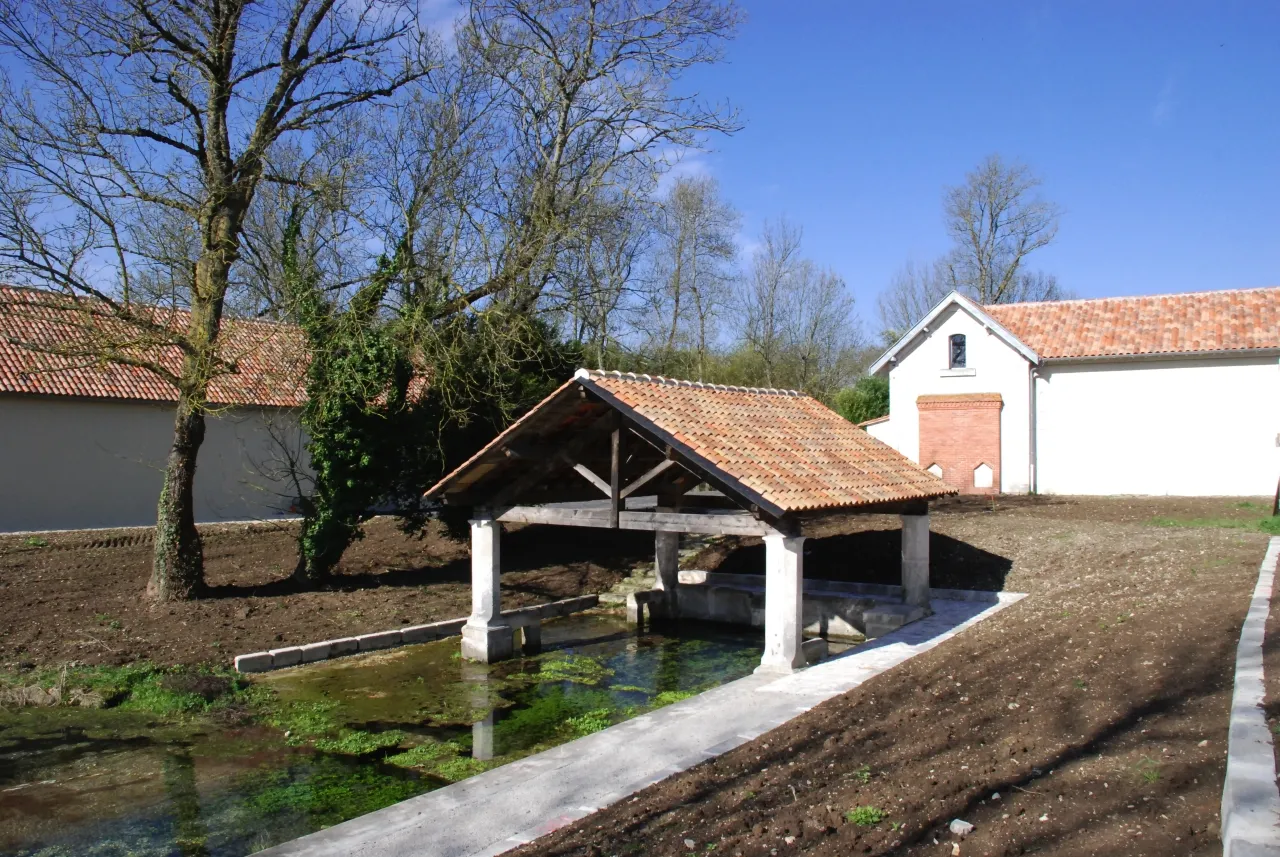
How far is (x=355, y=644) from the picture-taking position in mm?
12930

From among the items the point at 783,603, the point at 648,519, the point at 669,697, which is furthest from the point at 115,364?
the point at 783,603

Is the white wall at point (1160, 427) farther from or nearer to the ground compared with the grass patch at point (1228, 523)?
farther from the ground

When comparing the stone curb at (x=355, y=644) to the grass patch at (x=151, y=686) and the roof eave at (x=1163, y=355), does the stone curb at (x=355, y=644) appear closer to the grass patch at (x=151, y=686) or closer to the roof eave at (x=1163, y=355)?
the grass patch at (x=151, y=686)

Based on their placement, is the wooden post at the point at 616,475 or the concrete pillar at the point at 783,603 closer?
the concrete pillar at the point at 783,603

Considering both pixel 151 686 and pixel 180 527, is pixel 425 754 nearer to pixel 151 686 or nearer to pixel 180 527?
pixel 151 686

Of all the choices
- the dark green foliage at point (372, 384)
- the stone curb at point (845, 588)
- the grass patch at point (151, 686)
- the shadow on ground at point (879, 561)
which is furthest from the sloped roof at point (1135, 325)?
the grass patch at point (151, 686)

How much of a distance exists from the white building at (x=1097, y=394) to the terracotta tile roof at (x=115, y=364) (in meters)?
17.5

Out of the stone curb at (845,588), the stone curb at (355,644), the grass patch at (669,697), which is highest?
the stone curb at (845,588)

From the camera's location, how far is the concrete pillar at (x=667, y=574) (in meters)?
16.1

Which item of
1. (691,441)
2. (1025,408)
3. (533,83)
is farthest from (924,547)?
(1025,408)

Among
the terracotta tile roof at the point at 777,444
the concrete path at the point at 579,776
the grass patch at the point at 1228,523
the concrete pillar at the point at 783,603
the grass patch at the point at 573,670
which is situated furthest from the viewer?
the grass patch at the point at 1228,523

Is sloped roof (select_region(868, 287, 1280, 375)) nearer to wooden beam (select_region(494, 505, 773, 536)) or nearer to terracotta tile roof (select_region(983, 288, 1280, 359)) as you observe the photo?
terracotta tile roof (select_region(983, 288, 1280, 359))

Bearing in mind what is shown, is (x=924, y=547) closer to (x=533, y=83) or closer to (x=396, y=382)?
(x=396, y=382)

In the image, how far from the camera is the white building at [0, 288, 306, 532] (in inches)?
784
